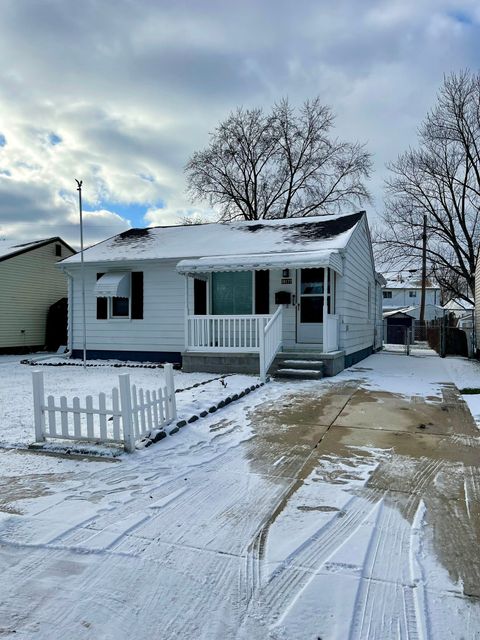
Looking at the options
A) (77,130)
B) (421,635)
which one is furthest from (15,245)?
(421,635)

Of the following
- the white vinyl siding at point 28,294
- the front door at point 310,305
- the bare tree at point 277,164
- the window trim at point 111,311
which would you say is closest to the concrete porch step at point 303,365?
the front door at point 310,305

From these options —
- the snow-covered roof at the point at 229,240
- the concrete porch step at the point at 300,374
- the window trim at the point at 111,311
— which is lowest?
the concrete porch step at the point at 300,374

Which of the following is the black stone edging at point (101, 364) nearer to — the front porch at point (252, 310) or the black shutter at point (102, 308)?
the front porch at point (252, 310)

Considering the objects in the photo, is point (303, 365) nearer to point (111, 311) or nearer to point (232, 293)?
point (232, 293)

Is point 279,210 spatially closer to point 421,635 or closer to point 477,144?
point 477,144

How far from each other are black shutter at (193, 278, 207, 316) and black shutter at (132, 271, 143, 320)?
5.82ft

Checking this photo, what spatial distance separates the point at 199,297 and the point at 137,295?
6.65 ft

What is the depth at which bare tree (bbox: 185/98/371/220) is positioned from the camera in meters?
27.2

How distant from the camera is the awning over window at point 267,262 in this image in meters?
9.41

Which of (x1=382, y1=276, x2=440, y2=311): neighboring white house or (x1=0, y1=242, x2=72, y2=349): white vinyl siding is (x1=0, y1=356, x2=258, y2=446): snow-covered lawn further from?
(x1=382, y1=276, x2=440, y2=311): neighboring white house

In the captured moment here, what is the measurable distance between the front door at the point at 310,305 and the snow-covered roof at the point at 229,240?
72 centimetres

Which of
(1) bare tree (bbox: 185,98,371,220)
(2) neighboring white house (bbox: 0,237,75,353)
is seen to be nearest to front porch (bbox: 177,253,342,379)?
(2) neighboring white house (bbox: 0,237,75,353)

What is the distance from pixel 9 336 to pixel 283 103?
833 inches

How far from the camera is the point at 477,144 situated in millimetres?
21172
